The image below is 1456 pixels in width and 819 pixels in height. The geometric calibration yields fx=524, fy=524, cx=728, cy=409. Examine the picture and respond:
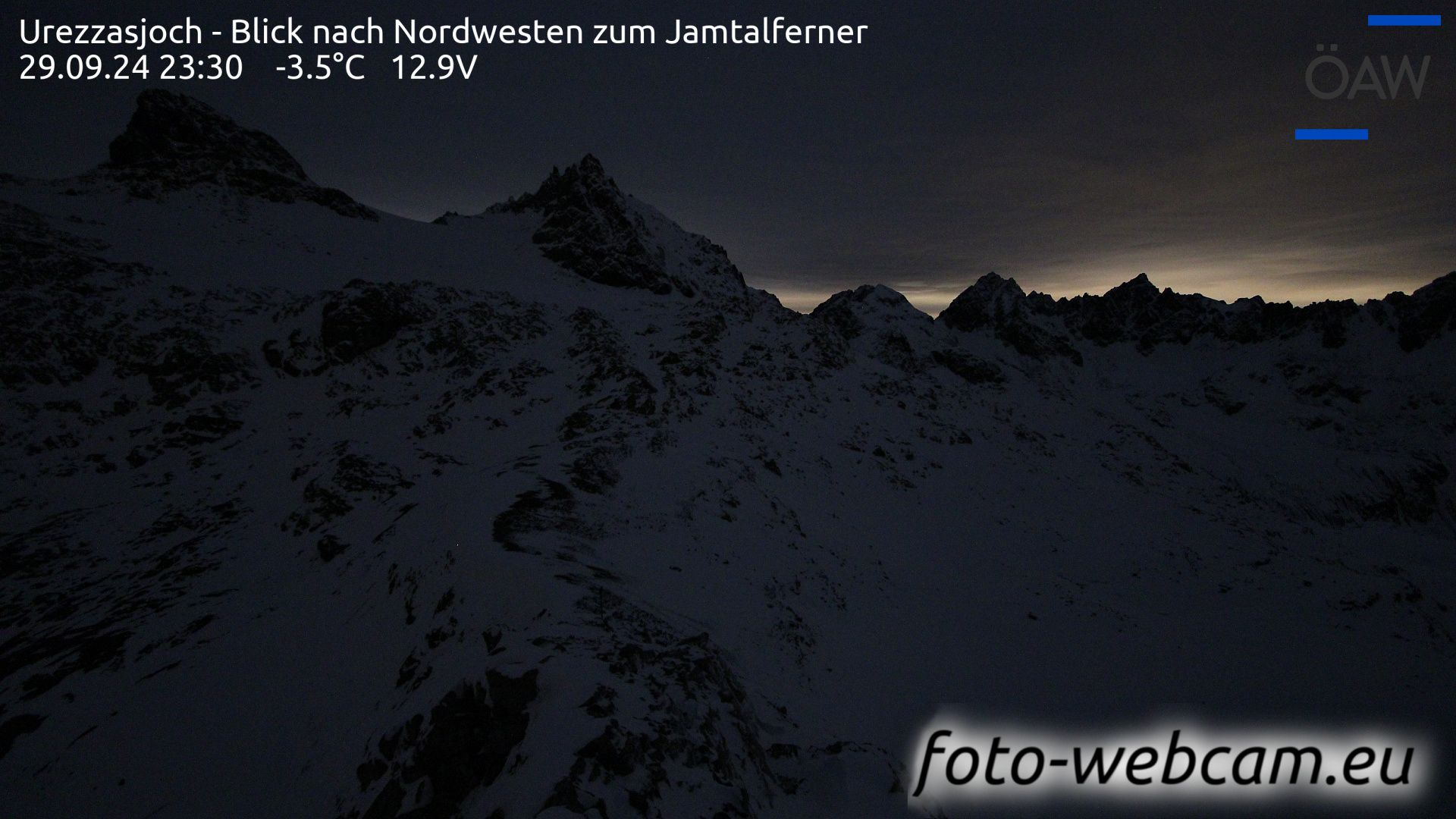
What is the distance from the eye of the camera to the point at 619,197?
65.9 meters

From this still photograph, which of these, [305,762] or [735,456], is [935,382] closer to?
[735,456]

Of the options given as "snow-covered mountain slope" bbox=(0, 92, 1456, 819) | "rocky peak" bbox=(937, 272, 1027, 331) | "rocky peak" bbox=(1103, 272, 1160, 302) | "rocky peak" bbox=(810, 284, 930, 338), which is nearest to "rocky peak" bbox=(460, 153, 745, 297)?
"snow-covered mountain slope" bbox=(0, 92, 1456, 819)

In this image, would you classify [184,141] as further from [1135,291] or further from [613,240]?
[1135,291]

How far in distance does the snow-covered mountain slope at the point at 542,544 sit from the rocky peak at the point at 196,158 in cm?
39

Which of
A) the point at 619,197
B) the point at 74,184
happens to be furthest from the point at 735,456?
the point at 74,184

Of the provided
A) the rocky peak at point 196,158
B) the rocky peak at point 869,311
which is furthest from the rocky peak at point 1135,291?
the rocky peak at point 196,158

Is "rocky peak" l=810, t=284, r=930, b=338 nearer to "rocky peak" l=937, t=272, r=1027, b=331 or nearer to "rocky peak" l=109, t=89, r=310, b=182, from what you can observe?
"rocky peak" l=937, t=272, r=1027, b=331

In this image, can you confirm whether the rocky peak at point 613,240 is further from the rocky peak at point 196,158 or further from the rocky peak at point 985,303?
the rocky peak at point 985,303

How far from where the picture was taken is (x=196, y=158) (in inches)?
1955

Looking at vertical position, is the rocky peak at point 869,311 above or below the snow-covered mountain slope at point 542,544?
above

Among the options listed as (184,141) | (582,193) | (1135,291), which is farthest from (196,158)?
(1135,291)

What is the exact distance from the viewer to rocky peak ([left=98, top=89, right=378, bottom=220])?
46312 mm

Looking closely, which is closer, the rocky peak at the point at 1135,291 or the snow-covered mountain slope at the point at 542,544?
the snow-covered mountain slope at the point at 542,544

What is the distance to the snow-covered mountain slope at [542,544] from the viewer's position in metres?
8.26
